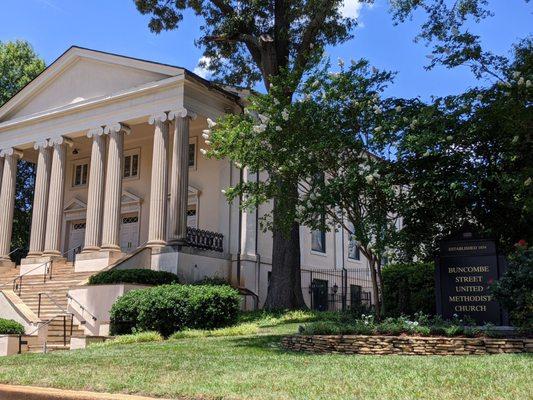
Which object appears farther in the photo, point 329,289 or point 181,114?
point 329,289

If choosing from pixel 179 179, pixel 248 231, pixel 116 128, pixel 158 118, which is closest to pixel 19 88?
pixel 116 128

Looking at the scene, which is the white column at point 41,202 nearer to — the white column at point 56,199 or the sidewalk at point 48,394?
the white column at point 56,199

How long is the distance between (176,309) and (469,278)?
7892 millimetres

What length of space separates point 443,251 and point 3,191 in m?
22.9

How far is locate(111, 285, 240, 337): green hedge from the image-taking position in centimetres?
1670

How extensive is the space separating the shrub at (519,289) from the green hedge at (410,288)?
7.95 m

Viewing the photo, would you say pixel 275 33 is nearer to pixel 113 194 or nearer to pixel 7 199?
pixel 113 194

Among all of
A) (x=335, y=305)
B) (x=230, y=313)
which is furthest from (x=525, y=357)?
(x=335, y=305)

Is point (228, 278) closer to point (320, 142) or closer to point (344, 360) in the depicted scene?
point (320, 142)

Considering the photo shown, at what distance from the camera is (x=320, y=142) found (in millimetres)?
12695

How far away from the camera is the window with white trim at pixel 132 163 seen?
102ft

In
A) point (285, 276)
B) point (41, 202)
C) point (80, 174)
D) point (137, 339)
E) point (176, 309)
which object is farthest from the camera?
point (80, 174)

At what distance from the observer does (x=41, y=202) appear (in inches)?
1085

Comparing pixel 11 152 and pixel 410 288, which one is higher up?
pixel 11 152
